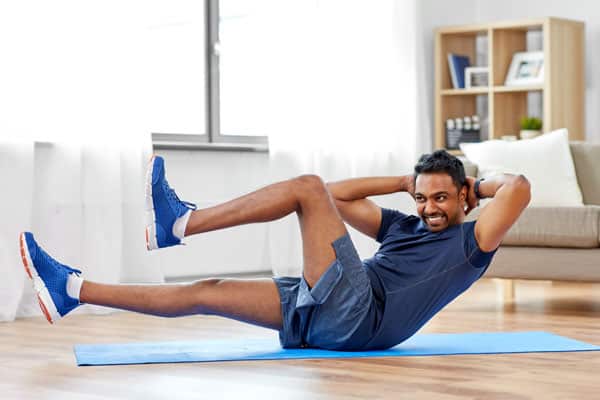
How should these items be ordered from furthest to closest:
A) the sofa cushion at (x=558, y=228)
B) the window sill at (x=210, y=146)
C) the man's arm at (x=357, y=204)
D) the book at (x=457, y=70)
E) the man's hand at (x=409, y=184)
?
the book at (x=457, y=70), the window sill at (x=210, y=146), the sofa cushion at (x=558, y=228), the man's arm at (x=357, y=204), the man's hand at (x=409, y=184)

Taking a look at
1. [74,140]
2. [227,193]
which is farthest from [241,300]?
[227,193]

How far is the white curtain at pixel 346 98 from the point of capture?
18.5ft

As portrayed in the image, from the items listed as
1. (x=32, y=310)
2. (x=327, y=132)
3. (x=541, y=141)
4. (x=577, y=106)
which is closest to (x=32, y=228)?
(x=32, y=310)

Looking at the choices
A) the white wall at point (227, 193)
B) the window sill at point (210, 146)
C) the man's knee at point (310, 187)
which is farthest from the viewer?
the white wall at point (227, 193)

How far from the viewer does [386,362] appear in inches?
116

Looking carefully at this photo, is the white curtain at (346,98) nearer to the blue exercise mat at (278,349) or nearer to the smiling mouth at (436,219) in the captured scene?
the blue exercise mat at (278,349)

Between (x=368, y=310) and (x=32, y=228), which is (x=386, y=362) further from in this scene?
(x=32, y=228)

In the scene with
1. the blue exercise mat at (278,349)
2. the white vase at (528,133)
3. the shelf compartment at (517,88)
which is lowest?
the blue exercise mat at (278,349)

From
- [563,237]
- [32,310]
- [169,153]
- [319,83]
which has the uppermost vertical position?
[319,83]

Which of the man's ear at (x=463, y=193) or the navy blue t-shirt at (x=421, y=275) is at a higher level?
the man's ear at (x=463, y=193)

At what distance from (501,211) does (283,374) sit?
764 mm

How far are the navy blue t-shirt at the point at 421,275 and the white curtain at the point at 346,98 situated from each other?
2.52 m

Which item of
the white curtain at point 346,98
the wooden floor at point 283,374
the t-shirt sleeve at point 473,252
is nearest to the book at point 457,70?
the white curtain at point 346,98

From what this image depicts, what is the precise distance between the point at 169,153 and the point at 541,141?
1775 millimetres
